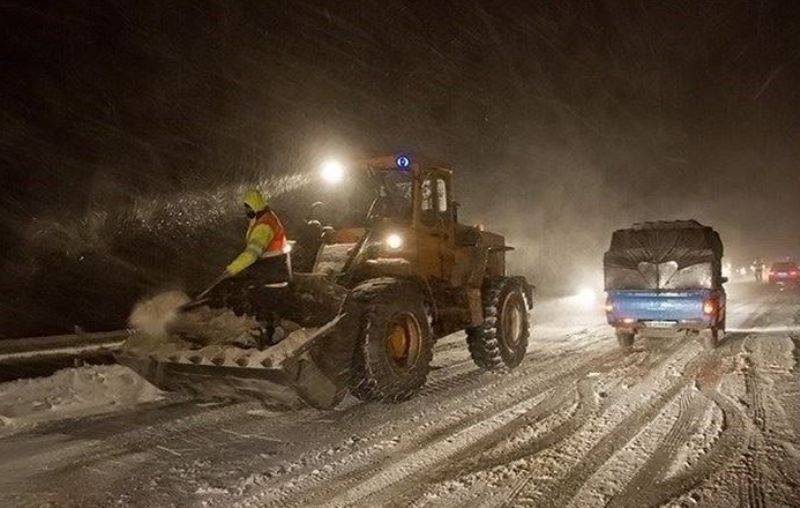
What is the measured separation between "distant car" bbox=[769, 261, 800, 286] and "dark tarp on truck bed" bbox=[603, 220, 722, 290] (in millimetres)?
23099

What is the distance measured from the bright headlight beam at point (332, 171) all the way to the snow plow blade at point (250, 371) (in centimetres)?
293

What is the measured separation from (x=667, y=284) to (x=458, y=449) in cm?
705

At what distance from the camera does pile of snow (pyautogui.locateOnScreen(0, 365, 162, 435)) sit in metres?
6.71

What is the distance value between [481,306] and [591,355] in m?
2.51

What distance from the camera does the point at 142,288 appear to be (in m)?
29.5

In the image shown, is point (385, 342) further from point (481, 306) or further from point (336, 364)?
point (481, 306)

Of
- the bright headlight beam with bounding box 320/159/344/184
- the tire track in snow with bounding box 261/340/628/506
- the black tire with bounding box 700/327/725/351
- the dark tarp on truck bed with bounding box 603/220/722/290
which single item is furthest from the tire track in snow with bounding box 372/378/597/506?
the dark tarp on truck bed with bounding box 603/220/722/290

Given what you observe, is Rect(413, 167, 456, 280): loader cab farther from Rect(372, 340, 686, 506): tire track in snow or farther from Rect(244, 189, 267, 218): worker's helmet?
Rect(372, 340, 686, 506): tire track in snow

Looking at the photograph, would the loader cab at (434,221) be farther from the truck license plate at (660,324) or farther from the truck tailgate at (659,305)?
the truck license plate at (660,324)

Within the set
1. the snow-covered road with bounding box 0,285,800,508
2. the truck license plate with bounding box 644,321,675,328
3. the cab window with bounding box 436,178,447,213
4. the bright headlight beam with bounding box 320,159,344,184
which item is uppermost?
the bright headlight beam with bounding box 320,159,344,184

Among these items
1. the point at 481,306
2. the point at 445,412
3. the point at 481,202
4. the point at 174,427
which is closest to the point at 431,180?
the point at 481,306

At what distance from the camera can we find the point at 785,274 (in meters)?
30.2

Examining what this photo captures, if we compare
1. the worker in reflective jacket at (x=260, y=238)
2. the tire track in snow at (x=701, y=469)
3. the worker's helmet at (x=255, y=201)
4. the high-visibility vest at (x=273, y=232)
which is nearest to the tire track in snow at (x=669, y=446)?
the tire track in snow at (x=701, y=469)

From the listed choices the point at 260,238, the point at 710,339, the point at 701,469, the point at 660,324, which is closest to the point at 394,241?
the point at 260,238
